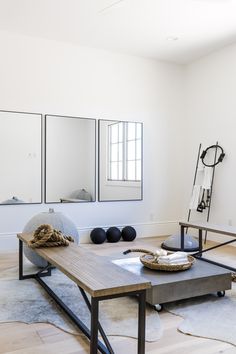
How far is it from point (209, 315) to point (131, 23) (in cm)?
358

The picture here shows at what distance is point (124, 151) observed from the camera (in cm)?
570

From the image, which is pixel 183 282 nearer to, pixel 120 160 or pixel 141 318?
pixel 141 318

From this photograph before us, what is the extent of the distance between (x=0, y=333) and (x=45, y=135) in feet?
10.5

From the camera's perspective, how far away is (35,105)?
499cm

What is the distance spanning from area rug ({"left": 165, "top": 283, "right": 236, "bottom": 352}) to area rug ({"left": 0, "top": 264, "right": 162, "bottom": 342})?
21 cm

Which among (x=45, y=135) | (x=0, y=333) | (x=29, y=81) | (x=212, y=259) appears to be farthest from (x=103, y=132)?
(x=0, y=333)

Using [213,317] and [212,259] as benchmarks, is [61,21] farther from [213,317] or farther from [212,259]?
[213,317]

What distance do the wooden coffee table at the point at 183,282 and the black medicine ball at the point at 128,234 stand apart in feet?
7.63

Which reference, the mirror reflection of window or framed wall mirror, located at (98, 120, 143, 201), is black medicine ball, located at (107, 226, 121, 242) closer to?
framed wall mirror, located at (98, 120, 143, 201)

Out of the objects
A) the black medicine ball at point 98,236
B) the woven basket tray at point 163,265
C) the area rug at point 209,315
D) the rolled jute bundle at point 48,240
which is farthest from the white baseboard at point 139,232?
the area rug at point 209,315

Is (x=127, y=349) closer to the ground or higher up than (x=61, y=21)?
closer to the ground

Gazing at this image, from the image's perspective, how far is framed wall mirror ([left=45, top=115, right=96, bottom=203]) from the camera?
5.11 metres

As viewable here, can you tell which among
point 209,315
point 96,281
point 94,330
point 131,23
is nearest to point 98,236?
point 209,315

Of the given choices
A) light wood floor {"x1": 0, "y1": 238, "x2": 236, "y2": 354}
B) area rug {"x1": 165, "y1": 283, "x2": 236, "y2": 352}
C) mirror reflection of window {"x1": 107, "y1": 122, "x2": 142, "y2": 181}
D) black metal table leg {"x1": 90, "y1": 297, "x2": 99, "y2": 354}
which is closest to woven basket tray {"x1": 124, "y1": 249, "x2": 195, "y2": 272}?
area rug {"x1": 165, "y1": 283, "x2": 236, "y2": 352}
